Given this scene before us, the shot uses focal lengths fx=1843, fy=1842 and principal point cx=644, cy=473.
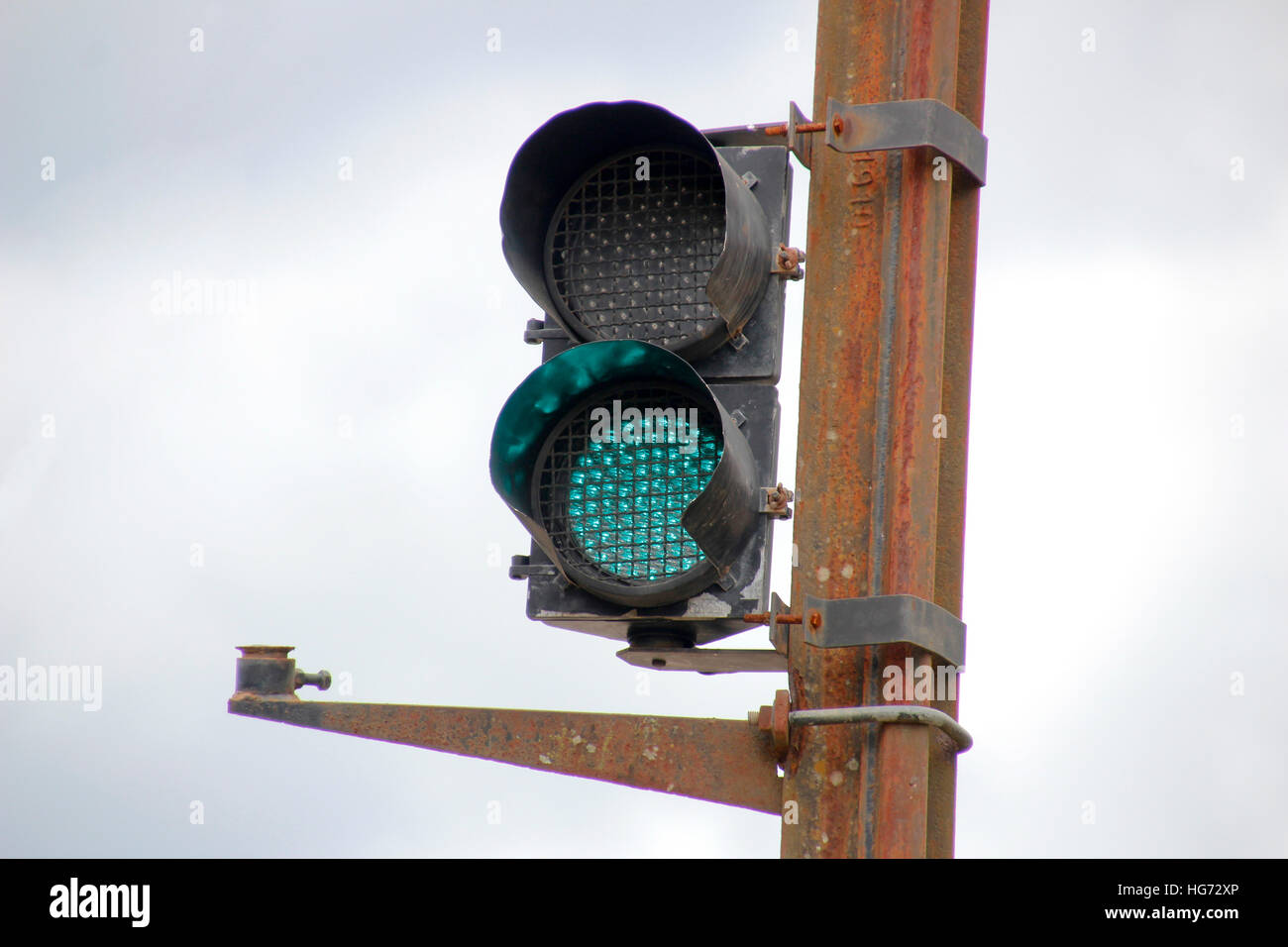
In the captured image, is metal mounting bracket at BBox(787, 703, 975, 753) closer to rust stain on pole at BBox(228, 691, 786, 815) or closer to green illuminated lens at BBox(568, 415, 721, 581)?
rust stain on pole at BBox(228, 691, 786, 815)

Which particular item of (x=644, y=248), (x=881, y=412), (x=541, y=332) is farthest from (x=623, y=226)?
(x=881, y=412)

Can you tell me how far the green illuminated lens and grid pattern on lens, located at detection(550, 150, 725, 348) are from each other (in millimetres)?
253

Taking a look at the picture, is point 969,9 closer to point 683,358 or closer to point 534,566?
point 683,358

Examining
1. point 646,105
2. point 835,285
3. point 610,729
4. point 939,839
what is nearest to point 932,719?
point 939,839

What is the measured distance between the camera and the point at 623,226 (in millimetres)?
4293

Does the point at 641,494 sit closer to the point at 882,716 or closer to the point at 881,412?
the point at 881,412

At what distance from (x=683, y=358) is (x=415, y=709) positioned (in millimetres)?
978

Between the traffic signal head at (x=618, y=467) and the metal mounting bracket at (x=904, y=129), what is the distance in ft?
2.01

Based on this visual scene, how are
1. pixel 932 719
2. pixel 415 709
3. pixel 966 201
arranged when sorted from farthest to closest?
pixel 966 201
pixel 415 709
pixel 932 719

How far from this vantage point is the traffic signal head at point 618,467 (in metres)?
3.93

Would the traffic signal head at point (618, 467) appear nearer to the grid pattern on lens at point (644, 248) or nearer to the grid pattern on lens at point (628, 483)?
the grid pattern on lens at point (628, 483)

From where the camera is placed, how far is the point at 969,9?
4.20m

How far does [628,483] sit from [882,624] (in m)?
0.70

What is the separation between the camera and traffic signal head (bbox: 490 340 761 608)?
12.9 feet
